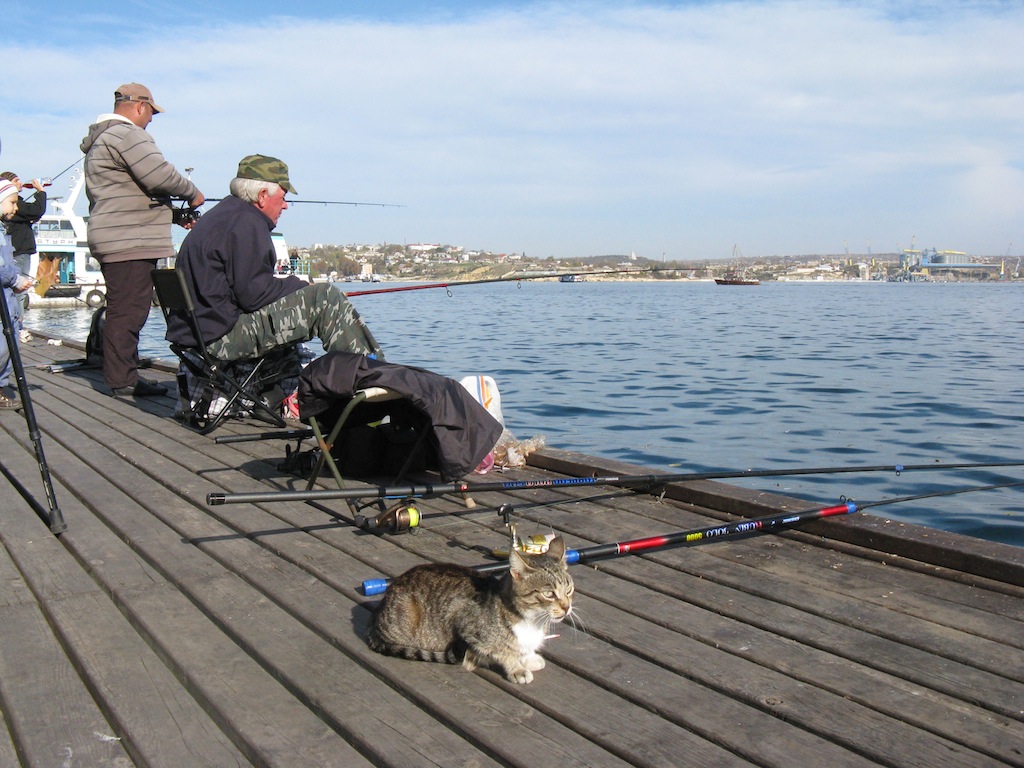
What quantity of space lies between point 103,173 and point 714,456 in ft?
Answer: 17.9

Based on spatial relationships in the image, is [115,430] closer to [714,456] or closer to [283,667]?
[283,667]

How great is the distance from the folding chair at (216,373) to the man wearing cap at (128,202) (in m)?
0.95

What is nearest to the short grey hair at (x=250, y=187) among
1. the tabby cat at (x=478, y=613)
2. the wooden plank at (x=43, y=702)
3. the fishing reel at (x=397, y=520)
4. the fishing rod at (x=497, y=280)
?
the fishing rod at (x=497, y=280)

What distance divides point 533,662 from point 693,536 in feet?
3.48

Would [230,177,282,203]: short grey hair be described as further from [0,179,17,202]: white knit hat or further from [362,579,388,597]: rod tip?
[362,579,388,597]: rod tip

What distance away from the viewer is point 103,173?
6266 millimetres

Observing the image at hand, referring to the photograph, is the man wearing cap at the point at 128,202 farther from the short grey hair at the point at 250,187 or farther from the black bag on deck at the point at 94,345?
the black bag on deck at the point at 94,345

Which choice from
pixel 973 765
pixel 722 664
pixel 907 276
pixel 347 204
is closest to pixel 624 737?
pixel 722 664

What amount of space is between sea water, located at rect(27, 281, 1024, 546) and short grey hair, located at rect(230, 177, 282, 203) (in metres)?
3.38

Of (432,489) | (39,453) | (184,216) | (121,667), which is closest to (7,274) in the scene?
(184,216)

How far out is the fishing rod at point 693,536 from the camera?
3000mm

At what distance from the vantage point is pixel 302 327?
206 inches

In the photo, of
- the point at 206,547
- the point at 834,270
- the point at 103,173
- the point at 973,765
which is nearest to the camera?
the point at 973,765

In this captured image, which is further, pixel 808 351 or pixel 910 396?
pixel 808 351
